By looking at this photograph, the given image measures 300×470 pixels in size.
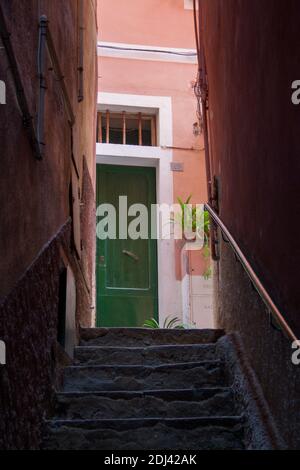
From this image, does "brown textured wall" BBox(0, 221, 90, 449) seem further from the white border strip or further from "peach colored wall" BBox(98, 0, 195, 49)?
"peach colored wall" BBox(98, 0, 195, 49)

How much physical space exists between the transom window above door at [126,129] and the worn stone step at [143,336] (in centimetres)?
479

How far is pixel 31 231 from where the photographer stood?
3314 millimetres

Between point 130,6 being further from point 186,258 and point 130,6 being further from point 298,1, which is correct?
point 298,1

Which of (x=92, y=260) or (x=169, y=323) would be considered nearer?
(x=92, y=260)

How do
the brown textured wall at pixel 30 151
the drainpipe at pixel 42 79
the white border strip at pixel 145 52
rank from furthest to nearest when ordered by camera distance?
the white border strip at pixel 145 52
the drainpipe at pixel 42 79
the brown textured wall at pixel 30 151

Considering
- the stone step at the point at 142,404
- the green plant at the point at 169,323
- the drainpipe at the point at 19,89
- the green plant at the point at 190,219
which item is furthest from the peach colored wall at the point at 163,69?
the drainpipe at the point at 19,89

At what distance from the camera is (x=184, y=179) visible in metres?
9.16

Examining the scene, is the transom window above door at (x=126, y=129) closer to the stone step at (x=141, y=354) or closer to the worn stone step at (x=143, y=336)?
the worn stone step at (x=143, y=336)

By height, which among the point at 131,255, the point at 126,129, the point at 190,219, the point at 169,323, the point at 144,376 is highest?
the point at 126,129

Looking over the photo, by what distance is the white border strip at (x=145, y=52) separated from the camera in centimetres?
962

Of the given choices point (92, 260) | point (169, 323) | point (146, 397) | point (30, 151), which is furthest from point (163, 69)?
point (146, 397)

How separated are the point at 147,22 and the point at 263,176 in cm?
720

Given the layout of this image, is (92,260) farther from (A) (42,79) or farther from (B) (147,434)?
(B) (147,434)

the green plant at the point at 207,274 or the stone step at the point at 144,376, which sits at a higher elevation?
the green plant at the point at 207,274
